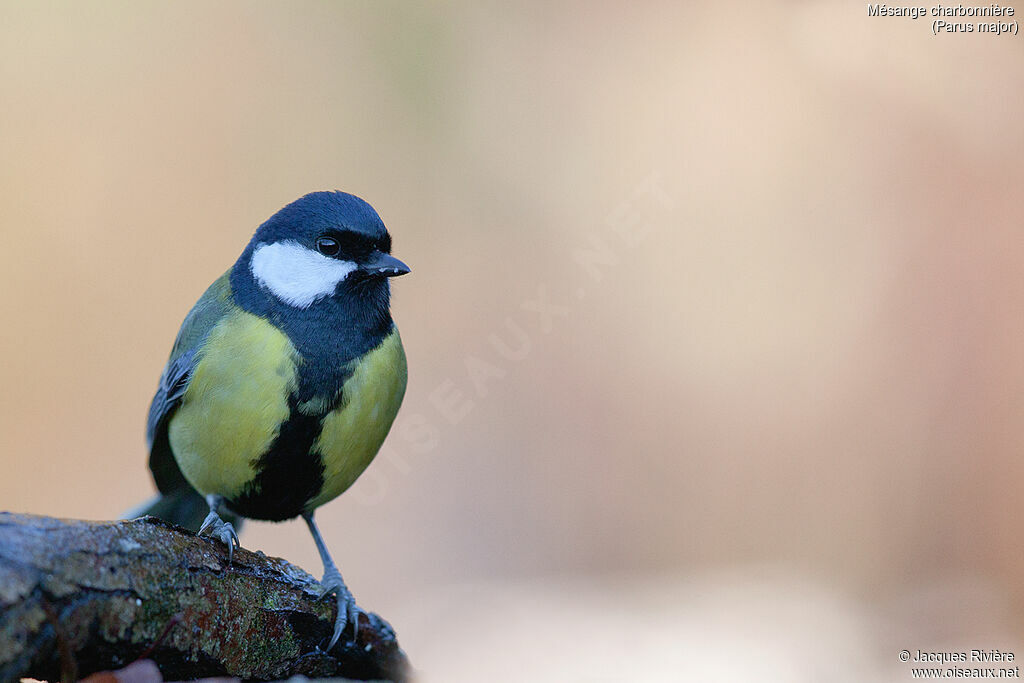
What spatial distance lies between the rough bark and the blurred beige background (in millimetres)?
1630

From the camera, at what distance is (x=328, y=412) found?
84.6 inches

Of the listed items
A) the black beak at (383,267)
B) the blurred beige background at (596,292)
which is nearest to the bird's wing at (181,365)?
the black beak at (383,267)

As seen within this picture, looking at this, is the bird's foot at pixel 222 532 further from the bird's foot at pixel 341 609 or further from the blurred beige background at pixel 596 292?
the blurred beige background at pixel 596 292

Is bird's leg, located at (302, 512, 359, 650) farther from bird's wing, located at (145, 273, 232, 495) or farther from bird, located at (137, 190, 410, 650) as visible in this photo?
bird's wing, located at (145, 273, 232, 495)

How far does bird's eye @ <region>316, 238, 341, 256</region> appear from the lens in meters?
2.23

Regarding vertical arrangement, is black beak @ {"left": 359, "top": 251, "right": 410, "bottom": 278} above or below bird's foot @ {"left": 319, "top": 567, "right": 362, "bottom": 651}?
above

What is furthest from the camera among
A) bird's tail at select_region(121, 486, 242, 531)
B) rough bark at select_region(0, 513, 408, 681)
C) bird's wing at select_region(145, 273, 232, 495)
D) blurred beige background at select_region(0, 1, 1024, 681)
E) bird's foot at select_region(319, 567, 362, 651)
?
blurred beige background at select_region(0, 1, 1024, 681)

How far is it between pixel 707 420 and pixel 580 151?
1.65m

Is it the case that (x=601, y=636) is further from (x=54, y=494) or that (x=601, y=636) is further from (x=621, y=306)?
(x=54, y=494)

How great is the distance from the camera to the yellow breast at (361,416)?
217 centimetres

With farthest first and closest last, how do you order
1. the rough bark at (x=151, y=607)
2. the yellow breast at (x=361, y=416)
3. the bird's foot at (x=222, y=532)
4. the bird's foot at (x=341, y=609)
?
1. the yellow breast at (x=361, y=416)
2. the bird's foot at (x=341, y=609)
3. the bird's foot at (x=222, y=532)
4. the rough bark at (x=151, y=607)

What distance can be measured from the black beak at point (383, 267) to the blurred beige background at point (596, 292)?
1.85m

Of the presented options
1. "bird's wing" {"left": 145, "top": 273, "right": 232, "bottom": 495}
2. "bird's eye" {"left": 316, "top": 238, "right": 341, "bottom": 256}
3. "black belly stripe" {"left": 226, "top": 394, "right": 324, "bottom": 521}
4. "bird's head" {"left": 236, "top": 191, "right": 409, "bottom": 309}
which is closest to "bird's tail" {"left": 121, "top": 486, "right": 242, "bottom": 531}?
"bird's wing" {"left": 145, "top": 273, "right": 232, "bottom": 495}

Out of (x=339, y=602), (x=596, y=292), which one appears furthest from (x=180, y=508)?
(x=596, y=292)
